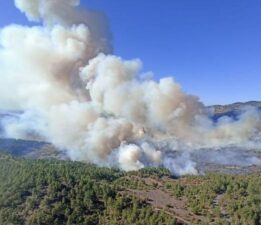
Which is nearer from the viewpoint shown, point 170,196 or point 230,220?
point 230,220

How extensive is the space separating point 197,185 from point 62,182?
52.8m

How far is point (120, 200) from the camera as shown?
443 ft

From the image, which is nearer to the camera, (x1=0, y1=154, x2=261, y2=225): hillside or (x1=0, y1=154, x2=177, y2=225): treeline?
(x1=0, y1=154, x2=177, y2=225): treeline

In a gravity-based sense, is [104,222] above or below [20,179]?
below

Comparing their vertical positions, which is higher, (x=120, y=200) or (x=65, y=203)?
(x=120, y=200)

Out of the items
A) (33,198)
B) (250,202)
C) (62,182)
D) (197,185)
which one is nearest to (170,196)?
(197,185)

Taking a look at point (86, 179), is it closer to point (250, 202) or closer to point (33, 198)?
point (33, 198)

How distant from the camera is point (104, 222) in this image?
124m

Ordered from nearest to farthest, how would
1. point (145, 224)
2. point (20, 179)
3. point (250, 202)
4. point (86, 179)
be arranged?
point (145, 224), point (250, 202), point (20, 179), point (86, 179)

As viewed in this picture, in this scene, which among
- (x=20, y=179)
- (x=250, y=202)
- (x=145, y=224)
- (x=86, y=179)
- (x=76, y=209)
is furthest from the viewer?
(x=86, y=179)

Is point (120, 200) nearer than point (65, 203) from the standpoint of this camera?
Yes

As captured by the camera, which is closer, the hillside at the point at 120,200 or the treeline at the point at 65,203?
the treeline at the point at 65,203

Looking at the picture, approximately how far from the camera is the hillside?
4884 inches

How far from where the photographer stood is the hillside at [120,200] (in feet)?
407
